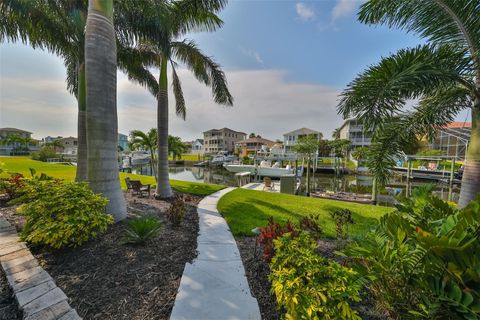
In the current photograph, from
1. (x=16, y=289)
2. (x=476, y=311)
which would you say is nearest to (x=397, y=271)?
(x=476, y=311)

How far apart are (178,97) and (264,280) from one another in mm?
9200

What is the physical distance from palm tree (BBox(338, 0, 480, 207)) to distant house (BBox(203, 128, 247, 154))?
63.9 metres

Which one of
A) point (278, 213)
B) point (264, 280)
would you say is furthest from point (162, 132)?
point (264, 280)

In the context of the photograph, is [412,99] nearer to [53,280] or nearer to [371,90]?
[371,90]

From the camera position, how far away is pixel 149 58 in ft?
29.3

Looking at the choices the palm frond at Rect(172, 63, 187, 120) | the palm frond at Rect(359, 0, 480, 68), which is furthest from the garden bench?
the palm frond at Rect(359, 0, 480, 68)

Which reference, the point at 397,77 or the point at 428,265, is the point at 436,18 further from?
the point at 428,265

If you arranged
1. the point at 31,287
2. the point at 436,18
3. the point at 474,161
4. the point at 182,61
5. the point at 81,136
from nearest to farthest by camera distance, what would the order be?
the point at 31,287 < the point at 474,161 < the point at 436,18 < the point at 81,136 < the point at 182,61

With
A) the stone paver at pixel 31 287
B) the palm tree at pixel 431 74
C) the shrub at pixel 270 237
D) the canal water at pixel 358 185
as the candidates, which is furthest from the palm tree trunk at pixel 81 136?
the canal water at pixel 358 185

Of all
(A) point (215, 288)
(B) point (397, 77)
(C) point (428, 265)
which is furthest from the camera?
(B) point (397, 77)

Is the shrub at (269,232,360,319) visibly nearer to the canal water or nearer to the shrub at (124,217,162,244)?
the shrub at (124,217,162,244)

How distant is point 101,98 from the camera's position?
15.1ft

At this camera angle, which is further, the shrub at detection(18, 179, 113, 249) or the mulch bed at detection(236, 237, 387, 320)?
the shrub at detection(18, 179, 113, 249)

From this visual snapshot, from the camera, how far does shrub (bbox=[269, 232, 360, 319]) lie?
172 centimetres
